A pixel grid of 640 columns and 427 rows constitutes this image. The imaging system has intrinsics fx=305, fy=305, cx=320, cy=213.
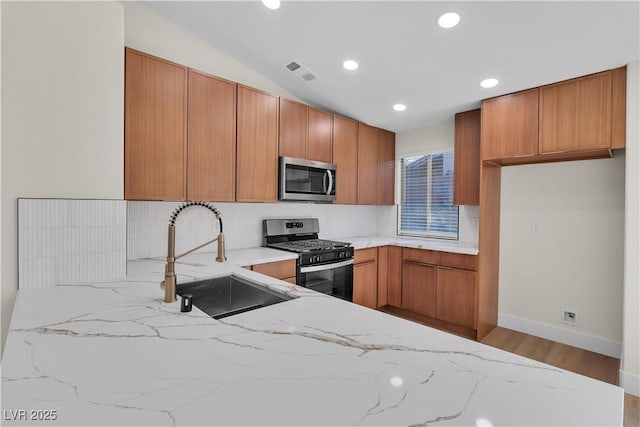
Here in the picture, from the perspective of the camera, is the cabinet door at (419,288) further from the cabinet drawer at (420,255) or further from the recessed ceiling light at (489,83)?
the recessed ceiling light at (489,83)

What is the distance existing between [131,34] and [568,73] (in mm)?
3333

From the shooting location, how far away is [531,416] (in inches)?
22.8

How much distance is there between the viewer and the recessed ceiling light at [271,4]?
1998 millimetres

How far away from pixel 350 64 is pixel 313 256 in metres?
1.68

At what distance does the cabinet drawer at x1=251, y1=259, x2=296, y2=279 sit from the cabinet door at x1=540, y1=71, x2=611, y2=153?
7.65 ft

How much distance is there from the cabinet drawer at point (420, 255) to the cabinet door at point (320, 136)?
134 centimetres

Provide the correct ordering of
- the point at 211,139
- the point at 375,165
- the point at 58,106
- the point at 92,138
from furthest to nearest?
1. the point at 375,165
2. the point at 211,139
3. the point at 92,138
4. the point at 58,106

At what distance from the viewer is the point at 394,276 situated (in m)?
3.54

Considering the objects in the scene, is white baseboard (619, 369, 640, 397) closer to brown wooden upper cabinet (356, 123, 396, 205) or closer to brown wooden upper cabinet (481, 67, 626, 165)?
brown wooden upper cabinet (481, 67, 626, 165)

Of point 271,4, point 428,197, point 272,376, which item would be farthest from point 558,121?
point 272,376

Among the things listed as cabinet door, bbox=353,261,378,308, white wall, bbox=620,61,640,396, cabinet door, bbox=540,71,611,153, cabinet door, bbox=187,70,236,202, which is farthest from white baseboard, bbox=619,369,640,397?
cabinet door, bbox=187,70,236,202

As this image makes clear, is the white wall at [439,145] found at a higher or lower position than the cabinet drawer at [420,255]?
higher

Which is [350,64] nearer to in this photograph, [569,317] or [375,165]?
[375,165]

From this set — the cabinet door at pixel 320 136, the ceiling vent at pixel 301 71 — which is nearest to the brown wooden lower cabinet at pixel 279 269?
the cabinet door at pixel 320 136
